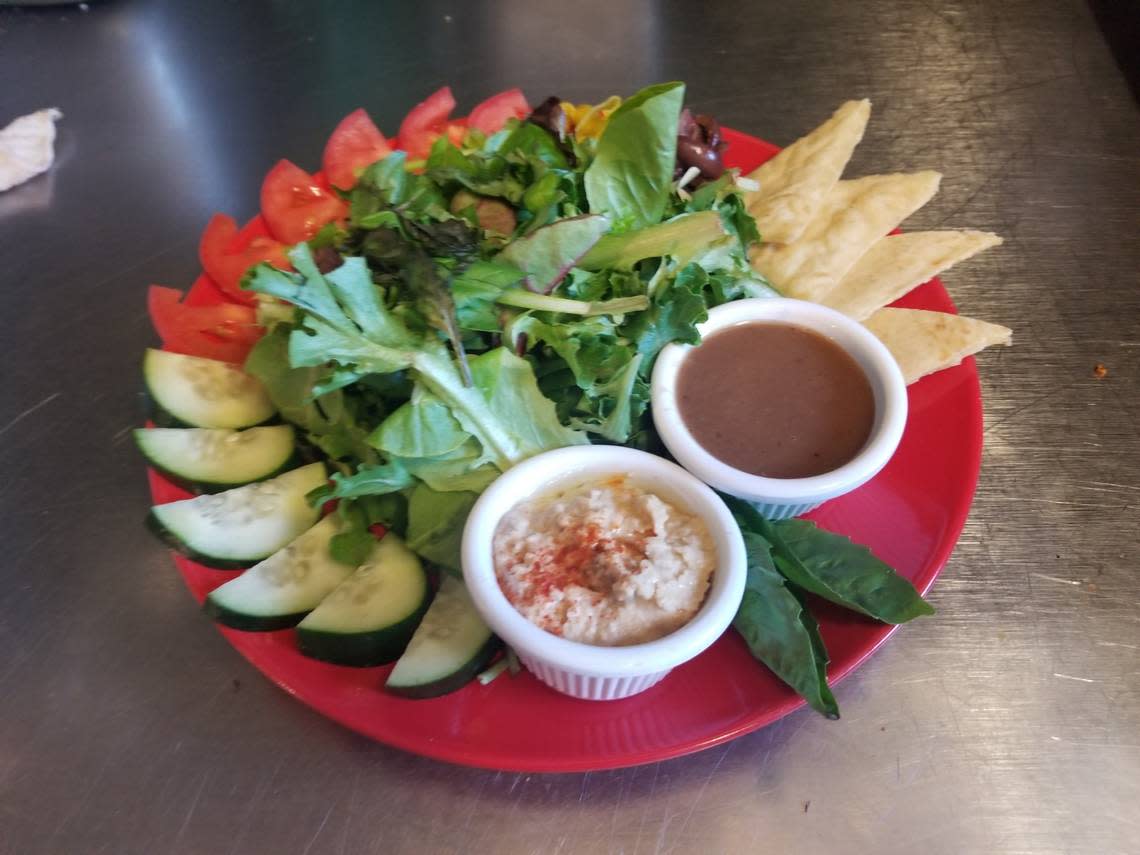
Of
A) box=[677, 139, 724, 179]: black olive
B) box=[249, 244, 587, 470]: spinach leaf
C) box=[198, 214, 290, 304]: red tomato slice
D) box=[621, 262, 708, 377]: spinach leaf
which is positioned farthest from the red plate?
box=[677, 139, 724, 179]: black olive

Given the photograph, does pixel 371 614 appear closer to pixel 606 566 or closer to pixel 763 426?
pixel 606 566

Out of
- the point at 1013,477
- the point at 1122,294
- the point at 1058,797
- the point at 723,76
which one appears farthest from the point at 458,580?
the point at 723,76

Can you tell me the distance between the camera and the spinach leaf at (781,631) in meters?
1.89

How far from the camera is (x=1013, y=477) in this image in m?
2.74

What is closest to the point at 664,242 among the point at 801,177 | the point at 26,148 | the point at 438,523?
the point at 801,177

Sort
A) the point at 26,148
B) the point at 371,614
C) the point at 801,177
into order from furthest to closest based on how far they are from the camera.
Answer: the point at 26,148 < the point at 801,177 < the point at 371,614

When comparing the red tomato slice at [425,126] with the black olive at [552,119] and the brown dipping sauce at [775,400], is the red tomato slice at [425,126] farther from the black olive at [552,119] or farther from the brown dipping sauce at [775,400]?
the brown dipping sauce at [775,400]

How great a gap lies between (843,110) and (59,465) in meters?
3.17

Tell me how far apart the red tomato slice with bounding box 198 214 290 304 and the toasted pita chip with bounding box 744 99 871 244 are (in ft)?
5.41

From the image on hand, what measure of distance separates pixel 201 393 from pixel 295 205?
0.87 meters

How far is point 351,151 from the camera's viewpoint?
3.10 metres

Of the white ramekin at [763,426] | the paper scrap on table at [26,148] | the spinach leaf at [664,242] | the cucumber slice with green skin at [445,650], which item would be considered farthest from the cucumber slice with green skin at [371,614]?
the paper scrap on table at [26,148]

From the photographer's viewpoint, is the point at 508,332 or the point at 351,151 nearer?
the point at 508,332

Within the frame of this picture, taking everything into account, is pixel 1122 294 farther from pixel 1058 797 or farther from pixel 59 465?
pixel 59 465
